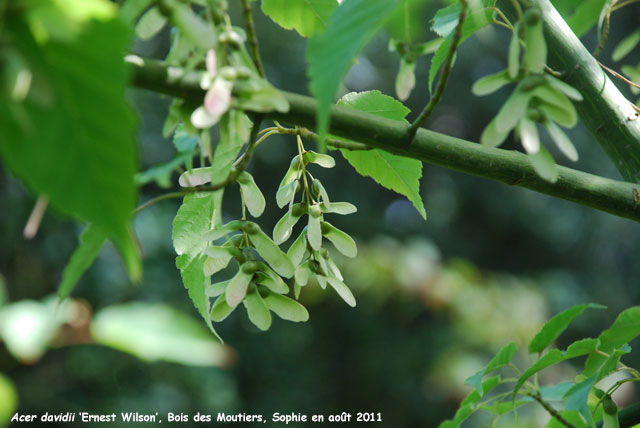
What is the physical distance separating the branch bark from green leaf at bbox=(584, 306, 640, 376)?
0.29ft

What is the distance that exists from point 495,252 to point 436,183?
0.69 metres

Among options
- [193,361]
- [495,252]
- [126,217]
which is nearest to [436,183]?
[495,252]

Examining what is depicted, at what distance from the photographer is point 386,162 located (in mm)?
391

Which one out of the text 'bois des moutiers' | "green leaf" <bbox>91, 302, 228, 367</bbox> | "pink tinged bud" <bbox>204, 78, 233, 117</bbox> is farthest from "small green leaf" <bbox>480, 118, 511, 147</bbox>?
the text 'bois des moutiers'

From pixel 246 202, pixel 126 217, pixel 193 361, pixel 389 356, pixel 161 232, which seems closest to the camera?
pixel 126 217

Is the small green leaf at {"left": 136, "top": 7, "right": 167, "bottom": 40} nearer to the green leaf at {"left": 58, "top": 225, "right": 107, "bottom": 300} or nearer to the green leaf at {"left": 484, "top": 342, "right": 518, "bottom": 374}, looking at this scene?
the green leaf at {"left": 58, "top": 225, "right": 107, "bottom": 300}

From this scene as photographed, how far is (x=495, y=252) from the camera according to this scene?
14.1 ft

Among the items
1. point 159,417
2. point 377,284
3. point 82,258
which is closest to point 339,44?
point 82,258

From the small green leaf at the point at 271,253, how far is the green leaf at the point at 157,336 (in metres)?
0.17

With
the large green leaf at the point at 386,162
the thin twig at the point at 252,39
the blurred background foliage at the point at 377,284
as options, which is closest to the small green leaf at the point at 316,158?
the large green leaf at the point at 386,162

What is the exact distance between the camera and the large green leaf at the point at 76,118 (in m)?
0.17

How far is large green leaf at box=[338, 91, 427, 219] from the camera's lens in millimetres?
359

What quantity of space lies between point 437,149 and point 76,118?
172 mm

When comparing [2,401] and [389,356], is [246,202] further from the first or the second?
[389,356]
